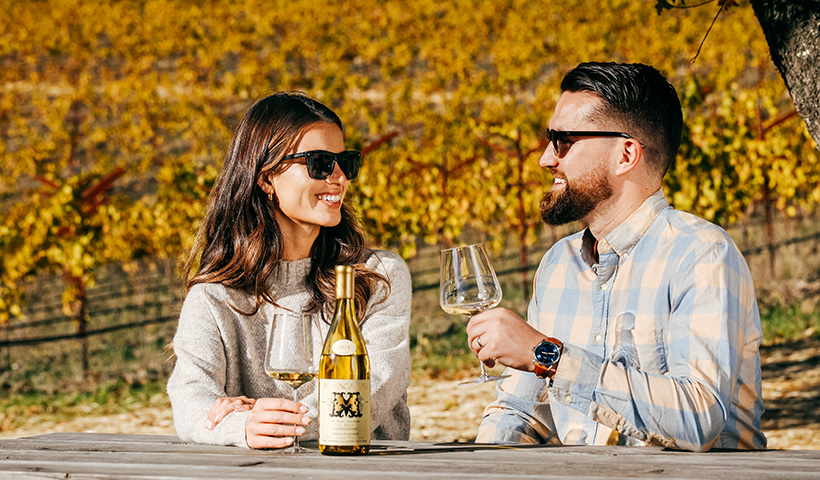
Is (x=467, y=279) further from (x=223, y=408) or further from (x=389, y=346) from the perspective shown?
(x=223, y=408)

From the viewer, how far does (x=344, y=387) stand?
152 cm

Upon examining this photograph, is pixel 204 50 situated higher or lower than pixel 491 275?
higher

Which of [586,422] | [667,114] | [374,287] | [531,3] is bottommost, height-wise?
[586,422]

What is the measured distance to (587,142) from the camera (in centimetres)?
208

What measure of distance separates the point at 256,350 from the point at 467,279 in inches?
29.6

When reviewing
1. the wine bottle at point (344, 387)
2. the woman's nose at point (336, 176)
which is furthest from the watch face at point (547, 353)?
the woman's nose at point (336, 176)

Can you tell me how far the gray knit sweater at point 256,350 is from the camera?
201 centimetres

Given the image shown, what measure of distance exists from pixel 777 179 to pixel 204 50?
1500cm

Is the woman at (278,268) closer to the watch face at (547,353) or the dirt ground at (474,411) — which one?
the watch face at (547,353)

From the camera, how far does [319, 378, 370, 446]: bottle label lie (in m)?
1.52

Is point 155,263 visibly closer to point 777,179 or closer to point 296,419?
point 777,179

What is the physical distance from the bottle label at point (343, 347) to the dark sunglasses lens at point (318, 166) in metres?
0.71

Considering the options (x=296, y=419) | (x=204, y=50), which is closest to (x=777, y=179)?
(x=296, y=419)

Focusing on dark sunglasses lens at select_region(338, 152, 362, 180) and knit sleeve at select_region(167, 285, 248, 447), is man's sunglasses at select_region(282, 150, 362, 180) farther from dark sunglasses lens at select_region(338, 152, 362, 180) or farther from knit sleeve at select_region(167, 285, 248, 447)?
knit sleeve at select_region(167, 285, 248, 447)
